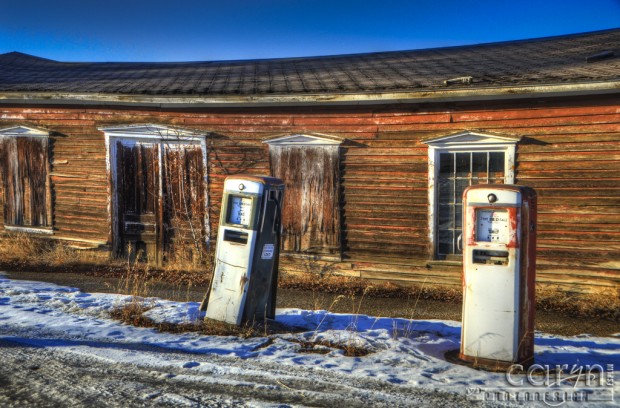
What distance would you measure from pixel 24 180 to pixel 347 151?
701cm

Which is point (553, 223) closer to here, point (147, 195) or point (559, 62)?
point (559, 62)

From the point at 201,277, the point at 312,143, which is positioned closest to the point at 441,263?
the point at 312,143

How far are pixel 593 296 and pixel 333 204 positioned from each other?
4.32 meters

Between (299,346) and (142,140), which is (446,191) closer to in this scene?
(299,346)

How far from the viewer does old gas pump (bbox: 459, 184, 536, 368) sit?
16.2 ft

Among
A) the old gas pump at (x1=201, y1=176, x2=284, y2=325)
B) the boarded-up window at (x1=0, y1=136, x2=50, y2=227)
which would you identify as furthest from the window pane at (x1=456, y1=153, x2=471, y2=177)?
the boarded-up window at (x1=0, y1=136, x2=50, y2=227)

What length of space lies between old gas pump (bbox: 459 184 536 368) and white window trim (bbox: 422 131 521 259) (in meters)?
3.80

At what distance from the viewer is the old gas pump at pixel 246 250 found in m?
5.98

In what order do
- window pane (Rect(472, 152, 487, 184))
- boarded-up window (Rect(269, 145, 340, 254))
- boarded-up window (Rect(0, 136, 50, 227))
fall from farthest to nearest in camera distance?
1. boarded-up window (Rect(0, 136, 50, 227))
2. boarded-up window (Rect(269, 145, 340, 254))
3. window pane (Rect(472, 152, 487, 184))

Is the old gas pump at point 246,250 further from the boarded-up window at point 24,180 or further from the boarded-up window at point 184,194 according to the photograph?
the boarded-up window at point 24,180

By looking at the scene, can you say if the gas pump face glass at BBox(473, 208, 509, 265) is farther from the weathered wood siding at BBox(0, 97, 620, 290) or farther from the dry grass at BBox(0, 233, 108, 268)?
the dry grass at BBox(0, 233, 108, 268)

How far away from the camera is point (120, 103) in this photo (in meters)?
10.9

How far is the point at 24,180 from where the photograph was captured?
1182 cm

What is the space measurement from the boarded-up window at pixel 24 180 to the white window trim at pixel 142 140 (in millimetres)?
1618
